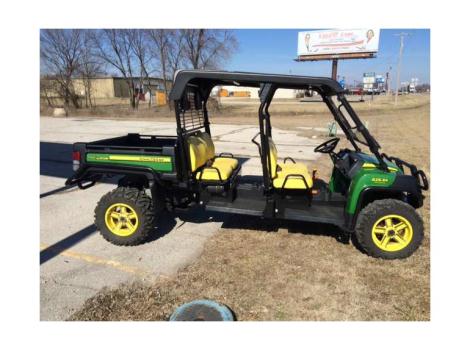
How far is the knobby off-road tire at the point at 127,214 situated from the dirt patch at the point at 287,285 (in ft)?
2.66

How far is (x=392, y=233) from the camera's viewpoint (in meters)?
3.68

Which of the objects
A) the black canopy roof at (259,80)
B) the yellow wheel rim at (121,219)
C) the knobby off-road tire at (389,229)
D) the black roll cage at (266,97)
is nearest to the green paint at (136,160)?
the black roll cage at (266,97)

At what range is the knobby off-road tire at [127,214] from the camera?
13.0 feet

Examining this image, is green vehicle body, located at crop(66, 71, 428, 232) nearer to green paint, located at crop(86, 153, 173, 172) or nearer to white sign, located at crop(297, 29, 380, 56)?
green paint, located at crop(86, 153, 173, 172)

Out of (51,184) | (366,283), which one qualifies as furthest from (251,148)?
(366,283)

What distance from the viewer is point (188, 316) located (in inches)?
108

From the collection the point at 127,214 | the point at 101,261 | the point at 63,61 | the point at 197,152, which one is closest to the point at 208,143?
the point at 197,152

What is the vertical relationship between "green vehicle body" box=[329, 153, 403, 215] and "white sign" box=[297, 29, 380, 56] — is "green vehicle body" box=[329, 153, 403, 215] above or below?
below

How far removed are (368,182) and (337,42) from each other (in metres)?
47.1

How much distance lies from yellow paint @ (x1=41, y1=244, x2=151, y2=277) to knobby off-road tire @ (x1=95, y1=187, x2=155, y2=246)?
1.14 ft

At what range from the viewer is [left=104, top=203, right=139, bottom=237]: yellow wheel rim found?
13.3ft

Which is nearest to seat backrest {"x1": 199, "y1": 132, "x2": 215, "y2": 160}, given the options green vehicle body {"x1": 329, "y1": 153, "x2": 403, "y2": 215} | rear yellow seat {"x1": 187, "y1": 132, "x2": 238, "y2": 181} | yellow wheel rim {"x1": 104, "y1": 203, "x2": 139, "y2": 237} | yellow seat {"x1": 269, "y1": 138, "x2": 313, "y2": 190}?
rear yellow seat {"x1": 187, "y1": 132, "x2": 238, "y2": 181}

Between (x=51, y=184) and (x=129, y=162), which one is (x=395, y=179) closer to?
(x=129, y=162)

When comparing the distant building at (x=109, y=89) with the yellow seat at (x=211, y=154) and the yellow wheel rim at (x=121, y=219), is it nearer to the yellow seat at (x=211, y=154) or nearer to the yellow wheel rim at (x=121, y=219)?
the yellow seat at (x=211, y=154)
